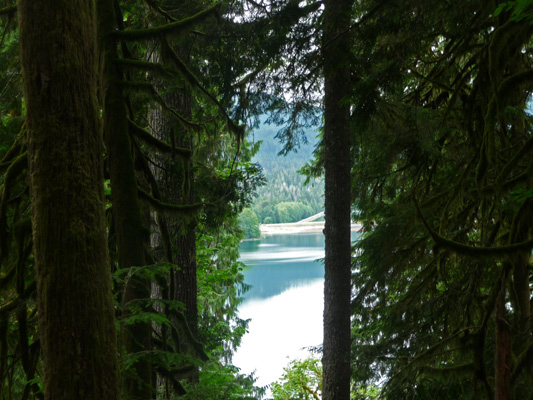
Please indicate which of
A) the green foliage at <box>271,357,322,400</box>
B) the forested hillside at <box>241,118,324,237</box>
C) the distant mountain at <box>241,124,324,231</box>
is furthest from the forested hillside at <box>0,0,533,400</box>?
the distant mountain at <box>241,124,324,231</box>

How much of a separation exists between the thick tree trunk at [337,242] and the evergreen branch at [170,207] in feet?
7.61

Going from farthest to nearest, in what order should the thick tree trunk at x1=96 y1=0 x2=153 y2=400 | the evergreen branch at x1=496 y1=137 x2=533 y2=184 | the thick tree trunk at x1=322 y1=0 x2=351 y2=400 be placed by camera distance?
the thick tree trunk at x1=322 y1=0 x2=351 y2=400
the thick tree trunk at x1=96 y1=0 x2=153 y2=400
the evergreen branch at x1=496 y1=137 x2=533 y2=184

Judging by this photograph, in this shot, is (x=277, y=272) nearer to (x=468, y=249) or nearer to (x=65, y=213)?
(x=468, y=249)

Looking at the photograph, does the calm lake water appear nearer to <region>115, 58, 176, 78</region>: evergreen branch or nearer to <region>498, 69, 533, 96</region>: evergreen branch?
<region>115, 58, 176, 78</region>: evergreen branch

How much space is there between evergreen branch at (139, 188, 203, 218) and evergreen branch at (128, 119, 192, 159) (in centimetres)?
43

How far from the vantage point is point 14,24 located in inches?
140

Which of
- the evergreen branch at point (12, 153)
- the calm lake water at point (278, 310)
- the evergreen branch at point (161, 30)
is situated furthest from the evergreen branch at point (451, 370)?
the calm lake water at point (278, 310)

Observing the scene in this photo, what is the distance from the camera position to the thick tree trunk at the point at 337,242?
5.28 m

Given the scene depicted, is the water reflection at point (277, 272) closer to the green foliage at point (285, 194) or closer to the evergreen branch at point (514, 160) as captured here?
the green foliage at point (285, 194)

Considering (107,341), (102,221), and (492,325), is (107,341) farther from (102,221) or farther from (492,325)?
(492,325)

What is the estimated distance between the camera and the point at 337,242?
541cm

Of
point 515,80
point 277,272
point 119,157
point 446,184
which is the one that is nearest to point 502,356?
point 515,80

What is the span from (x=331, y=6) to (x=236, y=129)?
4.95ft

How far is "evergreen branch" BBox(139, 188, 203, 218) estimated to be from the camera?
10.5ft
